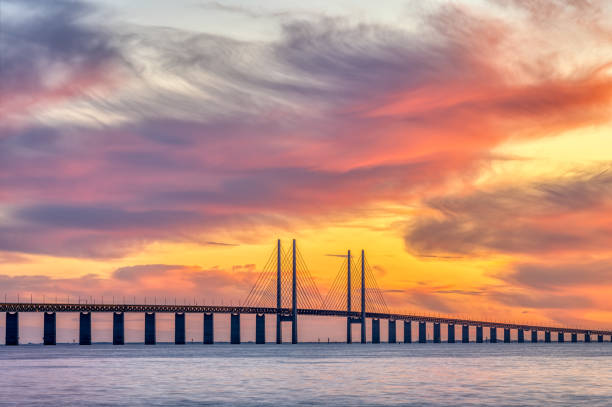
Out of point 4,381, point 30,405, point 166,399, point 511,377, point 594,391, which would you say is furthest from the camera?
point 511,377

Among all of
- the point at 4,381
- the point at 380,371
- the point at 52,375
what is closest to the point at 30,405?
the point at 4,381

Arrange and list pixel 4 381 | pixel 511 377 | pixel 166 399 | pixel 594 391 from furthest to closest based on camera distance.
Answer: pixel 511 377 → pixel 4 381 → pixel 594 391 → pixel 166 399

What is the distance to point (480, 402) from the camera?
59344 mm

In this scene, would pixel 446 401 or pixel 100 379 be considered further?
pixel 100 379

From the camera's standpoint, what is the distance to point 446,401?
197ft

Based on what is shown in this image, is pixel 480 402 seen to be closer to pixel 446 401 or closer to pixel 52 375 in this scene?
pixel 446 401

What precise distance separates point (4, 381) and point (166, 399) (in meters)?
25.1

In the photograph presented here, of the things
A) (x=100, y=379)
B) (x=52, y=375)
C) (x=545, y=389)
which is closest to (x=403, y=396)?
(x=545, y=389)

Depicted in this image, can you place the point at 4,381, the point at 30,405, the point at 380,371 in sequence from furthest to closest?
the point at 380,371 → the point at 4,381 → the point at 30,405

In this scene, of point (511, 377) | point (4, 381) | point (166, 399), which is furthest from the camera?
point (511, 377)

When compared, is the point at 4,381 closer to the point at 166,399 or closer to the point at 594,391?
the point at 166,399

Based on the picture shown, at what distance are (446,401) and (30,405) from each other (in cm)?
2654

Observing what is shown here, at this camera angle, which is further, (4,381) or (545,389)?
(4,381)

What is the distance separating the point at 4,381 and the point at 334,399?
110 ft
